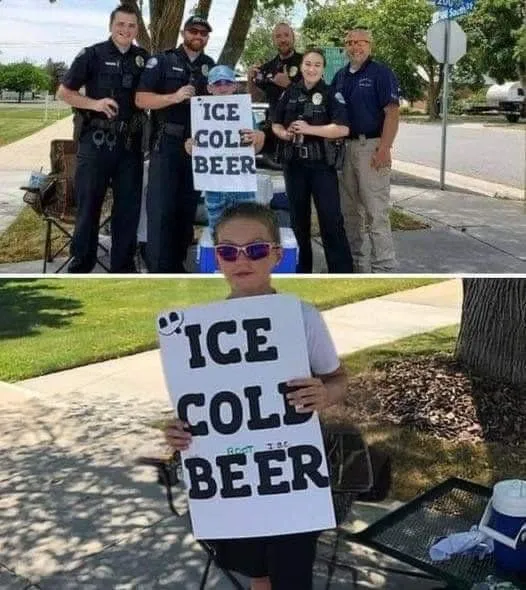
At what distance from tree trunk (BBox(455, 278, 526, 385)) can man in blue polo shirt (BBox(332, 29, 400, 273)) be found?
960 millimetres

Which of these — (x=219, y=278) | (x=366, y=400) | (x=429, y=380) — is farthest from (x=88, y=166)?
(x=429, y=380)

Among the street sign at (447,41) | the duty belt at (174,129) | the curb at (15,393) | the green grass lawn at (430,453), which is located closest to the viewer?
the street sign at (447,41)

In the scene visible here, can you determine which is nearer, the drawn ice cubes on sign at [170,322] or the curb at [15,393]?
the drawn ice cubes on sign at [170,322]

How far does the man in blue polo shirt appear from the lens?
2.30 meters

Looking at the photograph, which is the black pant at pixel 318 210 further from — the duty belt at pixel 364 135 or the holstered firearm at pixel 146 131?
the holstered firearm at pixel 146 131

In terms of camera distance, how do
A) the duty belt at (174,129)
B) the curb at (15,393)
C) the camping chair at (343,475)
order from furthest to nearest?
the curb at (15,393)
the camping chair at (343,475)
the duty belt at (174,129)

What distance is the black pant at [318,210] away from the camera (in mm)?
2406

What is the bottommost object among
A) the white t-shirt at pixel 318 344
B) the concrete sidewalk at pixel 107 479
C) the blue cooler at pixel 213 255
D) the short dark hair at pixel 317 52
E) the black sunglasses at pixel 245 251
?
the concrete sidewalk at pixel 107 479

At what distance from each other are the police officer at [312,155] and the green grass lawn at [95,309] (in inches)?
4.6

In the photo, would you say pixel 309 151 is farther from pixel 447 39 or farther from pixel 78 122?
pixel 78 122

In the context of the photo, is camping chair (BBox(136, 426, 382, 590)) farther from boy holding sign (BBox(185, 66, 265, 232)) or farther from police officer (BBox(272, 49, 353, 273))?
boy holding sign (BBox(185, 66, 265, 232))

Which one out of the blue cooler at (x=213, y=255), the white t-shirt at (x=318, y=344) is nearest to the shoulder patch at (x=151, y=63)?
the blue cooler at (x=213, y=255)

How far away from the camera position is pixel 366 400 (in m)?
3.57

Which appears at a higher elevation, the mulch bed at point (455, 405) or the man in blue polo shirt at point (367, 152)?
the man in blue polo shirt at point (367, 152)
